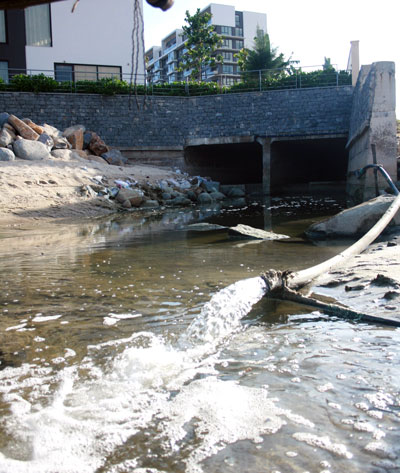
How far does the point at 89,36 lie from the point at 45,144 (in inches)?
465

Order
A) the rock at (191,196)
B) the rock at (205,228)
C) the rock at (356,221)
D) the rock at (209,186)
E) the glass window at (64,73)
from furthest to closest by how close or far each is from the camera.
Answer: the glass window at (64,73), the rock at (209,186), the rock at (191,196), the rock at (205,228), the rock at (356,221)

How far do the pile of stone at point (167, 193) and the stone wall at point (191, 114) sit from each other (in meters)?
3.23

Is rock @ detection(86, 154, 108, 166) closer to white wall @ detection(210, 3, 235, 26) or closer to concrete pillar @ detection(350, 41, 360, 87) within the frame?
concrete pillar @ detection(350, 41, 360, 87)

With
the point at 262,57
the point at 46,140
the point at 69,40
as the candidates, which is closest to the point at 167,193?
the point at 46,140

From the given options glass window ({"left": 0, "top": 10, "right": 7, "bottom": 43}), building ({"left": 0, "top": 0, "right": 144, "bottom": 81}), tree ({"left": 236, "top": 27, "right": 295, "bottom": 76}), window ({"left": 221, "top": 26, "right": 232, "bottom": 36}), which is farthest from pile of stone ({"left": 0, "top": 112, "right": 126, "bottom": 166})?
window ({"left": 221, "top": 26, "right": 232, "bottom": 36})

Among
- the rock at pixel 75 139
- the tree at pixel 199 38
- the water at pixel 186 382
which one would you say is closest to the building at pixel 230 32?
the tree at pixel 199 38

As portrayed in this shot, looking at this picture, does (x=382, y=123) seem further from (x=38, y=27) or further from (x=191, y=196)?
(x=38, y=27)

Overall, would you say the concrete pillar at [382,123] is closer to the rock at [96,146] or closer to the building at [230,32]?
the rock at [96,146]

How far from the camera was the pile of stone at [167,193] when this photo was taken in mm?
16516

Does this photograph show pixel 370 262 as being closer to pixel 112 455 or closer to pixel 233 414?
pixel 233 414

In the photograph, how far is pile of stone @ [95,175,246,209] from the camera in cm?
1652

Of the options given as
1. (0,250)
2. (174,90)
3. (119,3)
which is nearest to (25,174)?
(0,250)

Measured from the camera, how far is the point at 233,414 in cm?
261

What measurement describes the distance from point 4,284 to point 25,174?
10.6 meters
